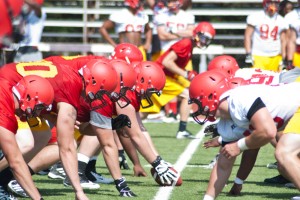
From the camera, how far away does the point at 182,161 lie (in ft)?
35.0

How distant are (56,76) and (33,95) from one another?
0.66 metres

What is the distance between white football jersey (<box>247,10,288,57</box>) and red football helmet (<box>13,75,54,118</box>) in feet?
25.9

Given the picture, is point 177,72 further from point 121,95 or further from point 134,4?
point 121,95

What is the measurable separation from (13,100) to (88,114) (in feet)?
3.83

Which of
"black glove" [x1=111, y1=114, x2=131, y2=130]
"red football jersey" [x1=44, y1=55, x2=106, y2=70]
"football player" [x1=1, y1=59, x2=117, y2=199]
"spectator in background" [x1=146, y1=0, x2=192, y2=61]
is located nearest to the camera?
"football player" [x1=1, y1=59, x2=117, y2=199]

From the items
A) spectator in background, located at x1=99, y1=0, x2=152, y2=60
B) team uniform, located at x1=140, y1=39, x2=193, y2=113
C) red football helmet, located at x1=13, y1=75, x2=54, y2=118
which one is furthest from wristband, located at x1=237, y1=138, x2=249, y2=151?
spectator in background, located at x1=99, y1=0, x2=152, y2=60

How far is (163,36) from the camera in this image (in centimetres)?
1544

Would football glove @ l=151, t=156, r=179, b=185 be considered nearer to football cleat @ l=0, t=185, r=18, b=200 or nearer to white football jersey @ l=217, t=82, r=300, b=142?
white football jersey @ l=217, t=82, r=300, b=142

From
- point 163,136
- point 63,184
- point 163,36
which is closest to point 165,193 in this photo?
point 63,184

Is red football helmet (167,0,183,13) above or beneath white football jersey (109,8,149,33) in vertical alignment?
above

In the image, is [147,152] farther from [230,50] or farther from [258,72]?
[230,50]

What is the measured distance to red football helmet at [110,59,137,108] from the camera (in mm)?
8016

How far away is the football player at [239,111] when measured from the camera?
703 cm

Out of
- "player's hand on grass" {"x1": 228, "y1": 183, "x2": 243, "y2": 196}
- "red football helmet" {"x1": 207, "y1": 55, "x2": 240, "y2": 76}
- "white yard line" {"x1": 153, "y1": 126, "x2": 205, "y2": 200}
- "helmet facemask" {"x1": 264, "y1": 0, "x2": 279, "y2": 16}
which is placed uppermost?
"red football helmet" {"x1": 207, "y1": 55, "x2": 240, "y2": 76}
